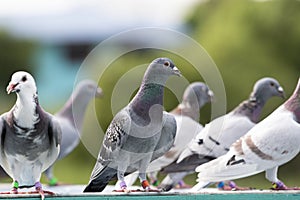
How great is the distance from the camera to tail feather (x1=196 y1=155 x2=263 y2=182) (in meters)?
5.42

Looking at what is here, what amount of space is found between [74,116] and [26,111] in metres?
3.35

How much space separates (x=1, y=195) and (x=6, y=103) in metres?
12.2

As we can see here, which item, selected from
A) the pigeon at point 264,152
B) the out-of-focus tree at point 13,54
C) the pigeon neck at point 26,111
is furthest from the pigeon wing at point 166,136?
the out-of-focus tree at point 13,54

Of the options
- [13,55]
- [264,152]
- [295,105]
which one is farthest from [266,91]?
[13,55]

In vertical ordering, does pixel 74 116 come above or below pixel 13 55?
below

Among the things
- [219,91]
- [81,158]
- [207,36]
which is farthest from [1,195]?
[207,36]

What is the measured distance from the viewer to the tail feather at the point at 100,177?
4.99 meters

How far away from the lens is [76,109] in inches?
328

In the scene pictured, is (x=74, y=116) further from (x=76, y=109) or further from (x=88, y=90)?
(x=88, y=90)

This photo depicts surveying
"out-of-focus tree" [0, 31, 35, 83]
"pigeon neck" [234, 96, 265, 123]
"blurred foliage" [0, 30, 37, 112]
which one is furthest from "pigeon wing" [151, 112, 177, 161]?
"out-of-focus tree" [0, 31, 35, 83]

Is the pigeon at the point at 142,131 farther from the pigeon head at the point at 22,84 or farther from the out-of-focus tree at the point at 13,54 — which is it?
the out-of-focus tree at the point at 13,54

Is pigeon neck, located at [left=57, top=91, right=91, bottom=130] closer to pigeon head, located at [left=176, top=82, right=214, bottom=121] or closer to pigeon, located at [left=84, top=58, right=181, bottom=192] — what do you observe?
pigeon head, located at [left=176, top=82, right=214, bottom=121]

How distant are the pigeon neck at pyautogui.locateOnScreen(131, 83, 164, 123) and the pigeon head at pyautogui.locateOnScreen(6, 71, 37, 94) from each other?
2.18 ft

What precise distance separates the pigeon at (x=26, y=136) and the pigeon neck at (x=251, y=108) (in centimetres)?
221
